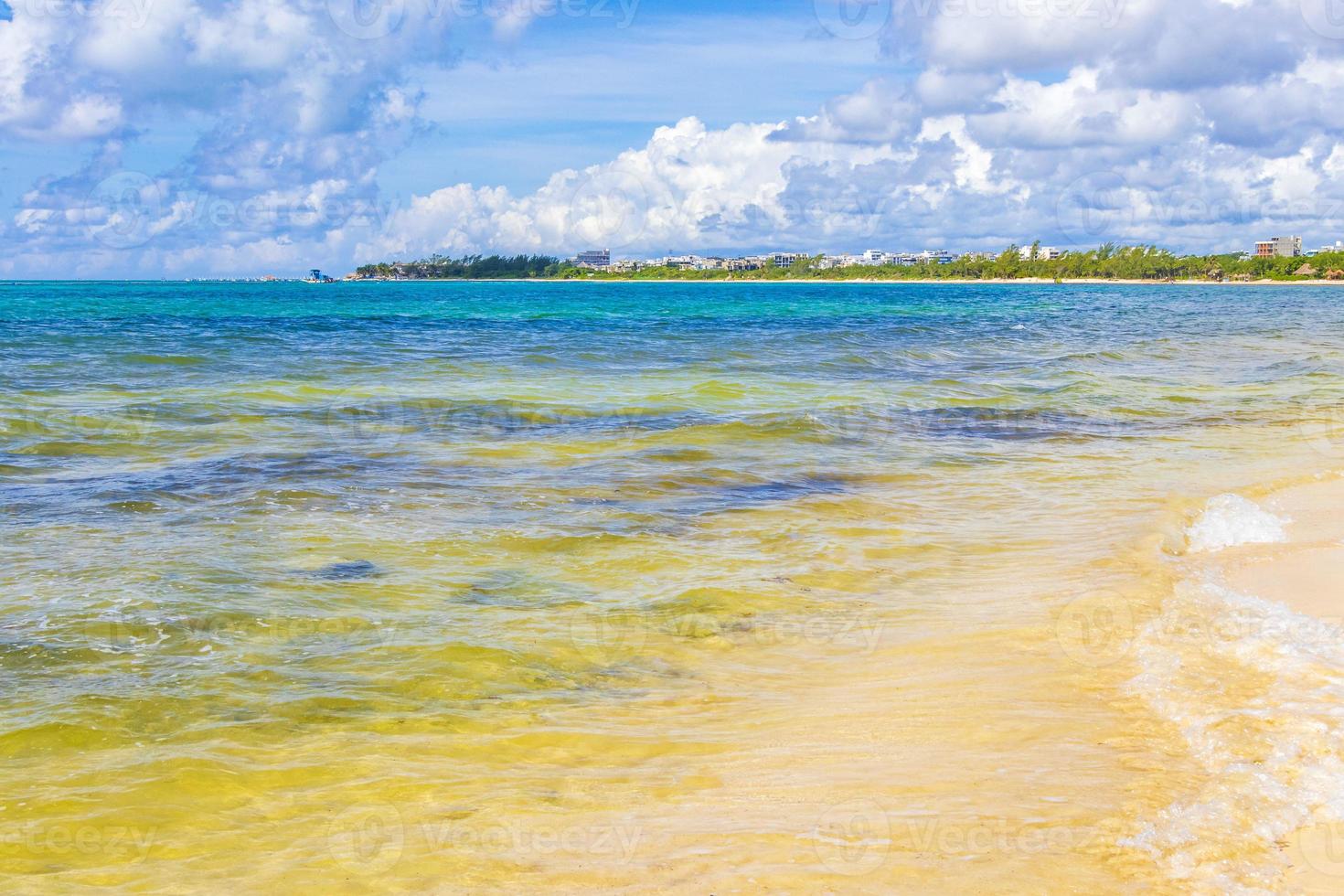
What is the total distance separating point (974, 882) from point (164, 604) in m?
5.02

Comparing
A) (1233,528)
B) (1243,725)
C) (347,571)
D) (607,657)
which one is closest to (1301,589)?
(1233,528)

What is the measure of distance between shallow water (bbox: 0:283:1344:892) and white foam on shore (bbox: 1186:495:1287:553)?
218mm

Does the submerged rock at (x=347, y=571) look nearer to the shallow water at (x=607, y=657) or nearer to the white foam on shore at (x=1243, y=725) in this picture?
the shallow water at (x=607, y=657)

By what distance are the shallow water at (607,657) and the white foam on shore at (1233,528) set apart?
0.71ft

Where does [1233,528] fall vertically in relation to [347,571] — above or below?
below

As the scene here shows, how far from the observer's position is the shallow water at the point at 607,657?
3668 mm

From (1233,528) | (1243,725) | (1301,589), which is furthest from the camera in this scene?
(1233,528)

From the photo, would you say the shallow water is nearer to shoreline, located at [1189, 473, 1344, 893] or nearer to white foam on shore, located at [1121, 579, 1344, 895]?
white foam on shore, located at [1121, 579, 1344, 895]

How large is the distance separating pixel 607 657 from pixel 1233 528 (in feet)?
18.0

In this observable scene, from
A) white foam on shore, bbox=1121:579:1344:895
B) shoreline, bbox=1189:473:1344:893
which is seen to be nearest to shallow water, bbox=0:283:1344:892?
white foam on shore, bbox=1121:579:1344:895

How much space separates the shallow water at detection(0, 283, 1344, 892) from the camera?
3.67m

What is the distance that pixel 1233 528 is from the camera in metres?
8.31

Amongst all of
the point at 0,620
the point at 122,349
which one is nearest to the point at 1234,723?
the point at 0,620

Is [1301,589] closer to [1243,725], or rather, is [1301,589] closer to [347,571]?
[1243,725]
